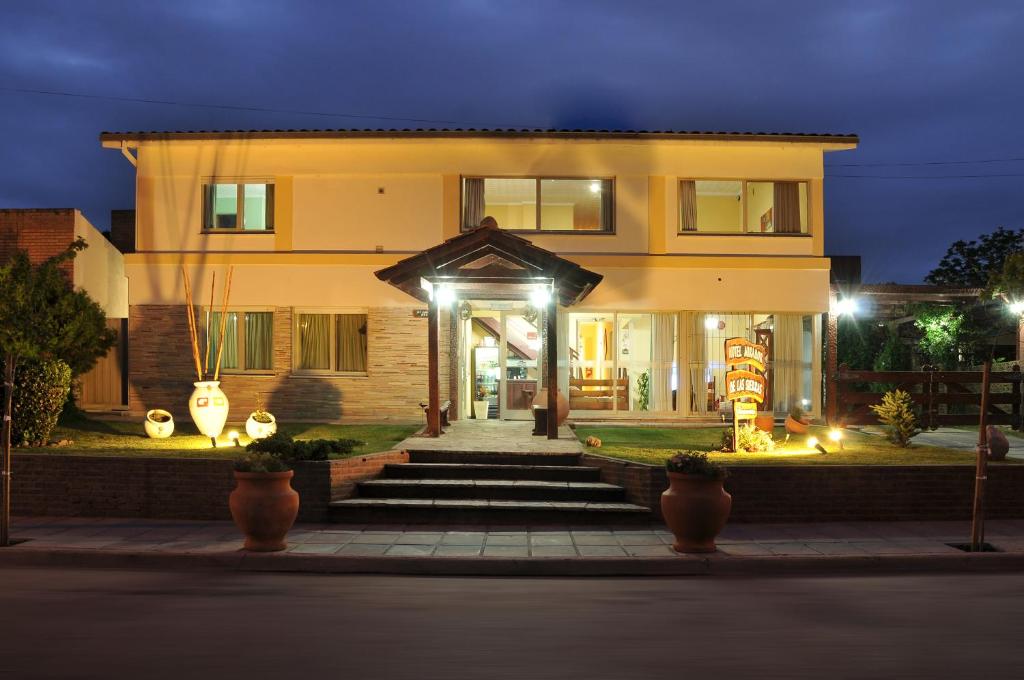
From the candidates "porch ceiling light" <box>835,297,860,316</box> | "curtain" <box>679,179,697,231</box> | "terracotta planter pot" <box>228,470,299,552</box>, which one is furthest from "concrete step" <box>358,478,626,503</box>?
"porch ceiling light" <box>835,297,860,316</box>

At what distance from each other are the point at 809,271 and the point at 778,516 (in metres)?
9.00

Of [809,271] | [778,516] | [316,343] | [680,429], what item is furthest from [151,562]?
[809,271]

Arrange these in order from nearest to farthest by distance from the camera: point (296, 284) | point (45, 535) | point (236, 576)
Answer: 1. point (236, 576)
2. point (45, 535)
3. point (296, 284)

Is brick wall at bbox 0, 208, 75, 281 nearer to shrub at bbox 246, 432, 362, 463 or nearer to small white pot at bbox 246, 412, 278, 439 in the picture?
small white pot at bbox 246, 412, 278, 439

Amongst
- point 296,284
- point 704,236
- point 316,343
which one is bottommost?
point 316,343

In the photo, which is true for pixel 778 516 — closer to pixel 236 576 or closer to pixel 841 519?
pixel 841 519

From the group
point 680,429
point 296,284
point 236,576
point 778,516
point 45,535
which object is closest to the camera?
point 236,576

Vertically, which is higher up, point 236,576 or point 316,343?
point 316,343

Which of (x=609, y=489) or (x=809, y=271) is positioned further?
(x=809, y=271)

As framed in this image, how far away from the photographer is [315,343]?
1755cm

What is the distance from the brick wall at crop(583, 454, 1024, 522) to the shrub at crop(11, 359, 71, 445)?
9.32 m

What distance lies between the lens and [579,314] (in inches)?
695

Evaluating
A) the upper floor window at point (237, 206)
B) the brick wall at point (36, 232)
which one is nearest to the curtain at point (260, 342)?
the upper floor window at point (237, 206)

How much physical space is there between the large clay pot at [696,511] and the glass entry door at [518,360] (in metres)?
8.75
